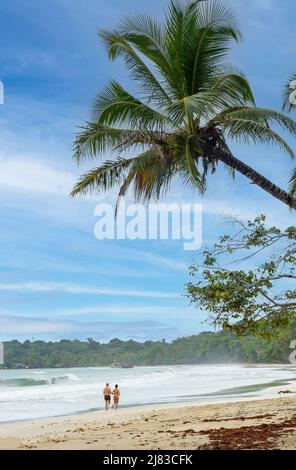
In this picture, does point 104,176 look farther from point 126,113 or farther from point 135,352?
point 135,352

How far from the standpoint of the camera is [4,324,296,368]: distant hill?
391ft

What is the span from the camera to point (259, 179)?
11070 millimetres

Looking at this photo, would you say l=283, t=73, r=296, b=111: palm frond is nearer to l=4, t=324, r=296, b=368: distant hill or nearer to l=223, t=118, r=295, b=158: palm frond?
l=223, t=118, r=295, b=158: palm frond

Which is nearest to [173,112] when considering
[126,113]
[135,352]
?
[126,113]

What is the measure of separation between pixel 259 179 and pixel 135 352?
132 metres

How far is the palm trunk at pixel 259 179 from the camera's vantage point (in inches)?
429

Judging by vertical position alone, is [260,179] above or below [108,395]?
above

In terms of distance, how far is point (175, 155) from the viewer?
38.6 feet

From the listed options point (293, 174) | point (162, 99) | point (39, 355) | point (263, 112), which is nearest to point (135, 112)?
point (162, 99)

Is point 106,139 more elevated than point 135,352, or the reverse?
point 106,139

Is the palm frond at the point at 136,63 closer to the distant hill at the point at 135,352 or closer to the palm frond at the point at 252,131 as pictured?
the palm frond at the point at 252,131

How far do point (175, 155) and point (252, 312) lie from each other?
3482 millimetres

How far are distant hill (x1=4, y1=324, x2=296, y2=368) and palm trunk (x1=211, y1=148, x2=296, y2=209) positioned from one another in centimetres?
9387
